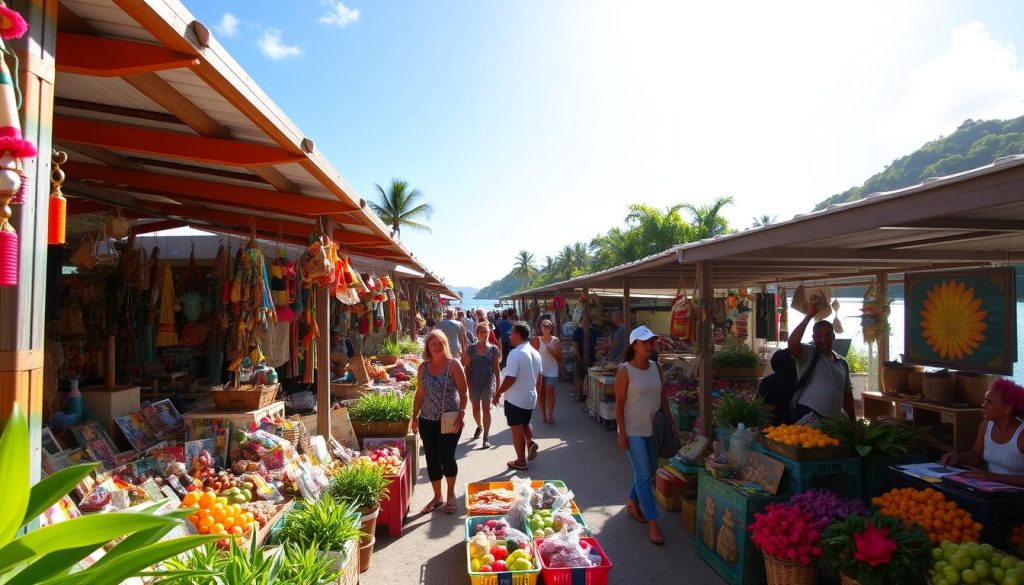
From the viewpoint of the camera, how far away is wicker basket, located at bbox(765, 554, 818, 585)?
3512 mm

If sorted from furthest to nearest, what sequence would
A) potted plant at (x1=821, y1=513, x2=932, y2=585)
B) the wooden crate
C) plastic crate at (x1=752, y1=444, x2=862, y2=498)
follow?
plastic crate at (x1=752, y1=444, x2=862, y2=498)
the wooden crate
potted plant at (x1=821, y1=513, x2=932, y2=585)

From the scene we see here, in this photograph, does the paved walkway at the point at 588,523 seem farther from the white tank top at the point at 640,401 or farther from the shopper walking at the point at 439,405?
the white tank top at the point at 640,401

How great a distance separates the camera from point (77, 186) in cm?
441

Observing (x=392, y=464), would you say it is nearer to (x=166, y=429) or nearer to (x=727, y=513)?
(x=166, y=429)

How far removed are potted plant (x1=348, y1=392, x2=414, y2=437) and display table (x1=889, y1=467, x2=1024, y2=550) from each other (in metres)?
4.67

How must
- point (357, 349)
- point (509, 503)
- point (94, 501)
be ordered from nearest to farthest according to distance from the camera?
point (94, 501) < point (509, 503) < point (357, 349)

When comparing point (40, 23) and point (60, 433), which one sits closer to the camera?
point (40, 23)

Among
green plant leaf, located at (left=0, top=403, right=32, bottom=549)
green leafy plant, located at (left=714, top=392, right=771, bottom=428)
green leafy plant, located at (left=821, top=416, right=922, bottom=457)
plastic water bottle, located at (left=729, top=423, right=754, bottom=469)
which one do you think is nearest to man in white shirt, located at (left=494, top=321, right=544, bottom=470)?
green leafy plant, located at (left=714, top=392, right=771, bottom=428)

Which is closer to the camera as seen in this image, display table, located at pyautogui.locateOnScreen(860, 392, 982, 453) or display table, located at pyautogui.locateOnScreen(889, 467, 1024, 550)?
display table, located at pyautogui.locateOnScreen(889, 467, 1024, 550)

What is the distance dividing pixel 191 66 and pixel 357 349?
7761mm

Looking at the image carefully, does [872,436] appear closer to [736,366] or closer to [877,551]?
[877,551]

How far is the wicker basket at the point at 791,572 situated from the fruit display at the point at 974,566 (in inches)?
27.6

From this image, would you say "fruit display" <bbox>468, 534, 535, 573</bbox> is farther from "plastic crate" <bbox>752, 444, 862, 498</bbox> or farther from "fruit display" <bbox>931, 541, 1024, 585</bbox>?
"fruit display" <bbox>931, 541, 1024, 585</bbox>

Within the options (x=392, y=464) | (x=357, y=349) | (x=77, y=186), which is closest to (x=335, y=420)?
(x=392, y=464)
